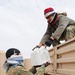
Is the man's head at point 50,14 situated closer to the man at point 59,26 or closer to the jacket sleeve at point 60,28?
the man at point 59,26

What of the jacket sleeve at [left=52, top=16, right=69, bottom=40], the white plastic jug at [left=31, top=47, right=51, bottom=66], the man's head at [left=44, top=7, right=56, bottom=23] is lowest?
the white plastic jug at [left=31, top=47, right=51, bottom=66]

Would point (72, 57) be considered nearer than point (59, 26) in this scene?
Yes

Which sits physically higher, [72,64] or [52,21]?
[52,21]

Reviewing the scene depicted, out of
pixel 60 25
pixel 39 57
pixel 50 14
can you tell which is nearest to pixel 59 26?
pixel 60 25

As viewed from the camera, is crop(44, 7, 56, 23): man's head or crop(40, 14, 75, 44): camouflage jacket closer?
crop(40, 14, 75, 44): camouflage jacket

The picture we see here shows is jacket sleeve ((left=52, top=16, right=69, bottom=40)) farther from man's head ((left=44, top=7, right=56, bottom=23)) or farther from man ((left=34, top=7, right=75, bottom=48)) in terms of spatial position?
man's head ((left=44, top=7, right=56, bottom=23))

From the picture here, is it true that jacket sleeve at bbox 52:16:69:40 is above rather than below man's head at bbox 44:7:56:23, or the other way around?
below

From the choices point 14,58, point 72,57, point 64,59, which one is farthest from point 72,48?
point 14,58

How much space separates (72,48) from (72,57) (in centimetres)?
11

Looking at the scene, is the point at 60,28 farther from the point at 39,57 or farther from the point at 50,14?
the point at 39,57

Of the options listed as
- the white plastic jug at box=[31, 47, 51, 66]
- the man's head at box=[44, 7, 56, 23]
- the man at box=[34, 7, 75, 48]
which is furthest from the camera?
the man's head at box=[44, 7, 56, 23]

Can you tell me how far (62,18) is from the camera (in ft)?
13.4

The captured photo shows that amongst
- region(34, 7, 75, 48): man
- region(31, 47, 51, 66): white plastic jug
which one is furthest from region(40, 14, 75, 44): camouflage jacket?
region(31, 47, 51, 66): white plastic jug

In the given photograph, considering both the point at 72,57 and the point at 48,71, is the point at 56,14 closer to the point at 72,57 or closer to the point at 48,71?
the point at 48,71
